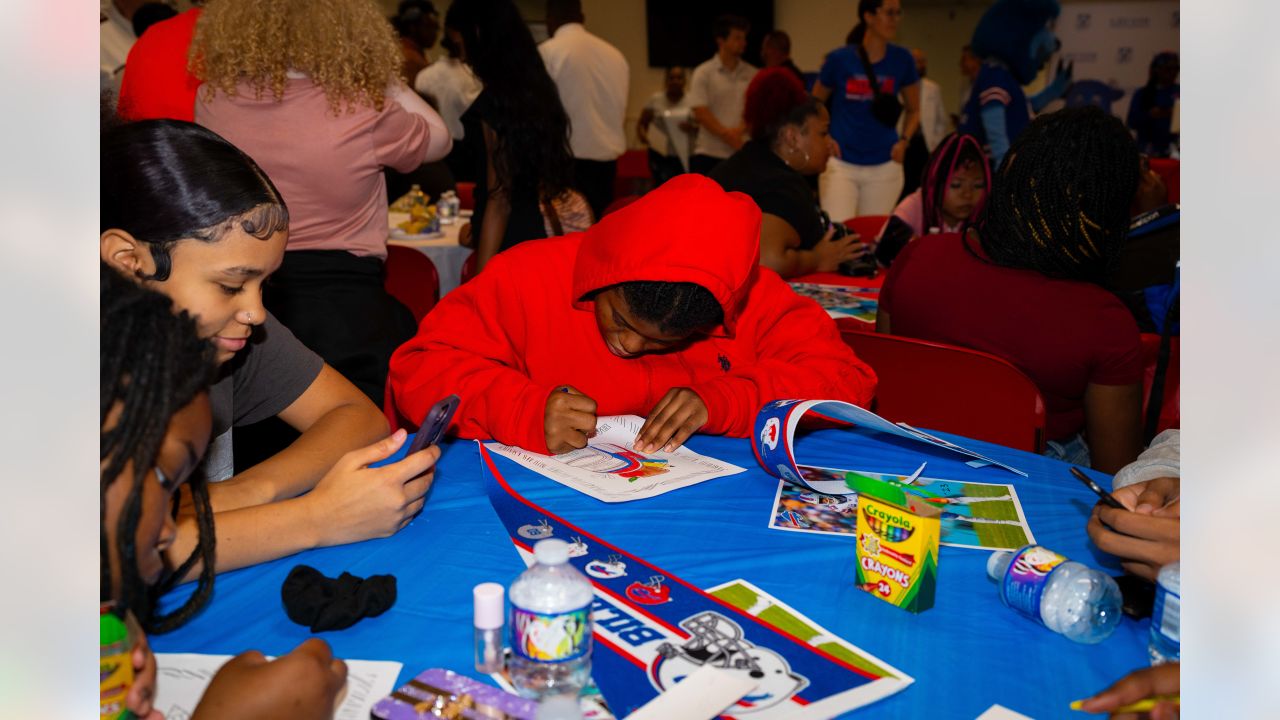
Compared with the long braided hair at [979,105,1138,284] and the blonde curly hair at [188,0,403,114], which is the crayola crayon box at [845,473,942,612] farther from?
the blonde curly hair at [188,0,403,114]

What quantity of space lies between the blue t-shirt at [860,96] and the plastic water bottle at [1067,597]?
4440mm

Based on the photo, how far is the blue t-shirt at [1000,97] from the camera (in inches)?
182

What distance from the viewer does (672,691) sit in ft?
3.07

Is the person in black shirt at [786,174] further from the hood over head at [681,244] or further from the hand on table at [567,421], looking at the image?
the hand on table at [567,421]

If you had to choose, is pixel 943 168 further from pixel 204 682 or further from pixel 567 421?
pixel 204 682

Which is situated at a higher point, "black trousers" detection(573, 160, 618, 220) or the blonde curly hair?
the blonde curly hair

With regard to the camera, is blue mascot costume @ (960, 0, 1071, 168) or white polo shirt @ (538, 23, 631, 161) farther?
white polo shirt @ (538, 23, 631, 161)

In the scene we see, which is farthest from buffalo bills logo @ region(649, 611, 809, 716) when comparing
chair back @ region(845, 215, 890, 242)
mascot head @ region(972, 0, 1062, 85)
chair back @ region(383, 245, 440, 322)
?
mascot head @ region(972, 0, 1062, 85)

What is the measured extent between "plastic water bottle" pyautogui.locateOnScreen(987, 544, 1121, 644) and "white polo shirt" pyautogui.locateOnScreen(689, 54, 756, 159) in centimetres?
620

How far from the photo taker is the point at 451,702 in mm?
917

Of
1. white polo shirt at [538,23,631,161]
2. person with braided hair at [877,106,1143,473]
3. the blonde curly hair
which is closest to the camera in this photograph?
person with braided hair at [877,106,1143,473]

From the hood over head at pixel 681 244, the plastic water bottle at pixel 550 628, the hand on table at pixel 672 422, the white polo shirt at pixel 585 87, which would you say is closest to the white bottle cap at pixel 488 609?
the plastic water bottle at pixel 550 628

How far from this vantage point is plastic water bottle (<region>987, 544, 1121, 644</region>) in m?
1.08
